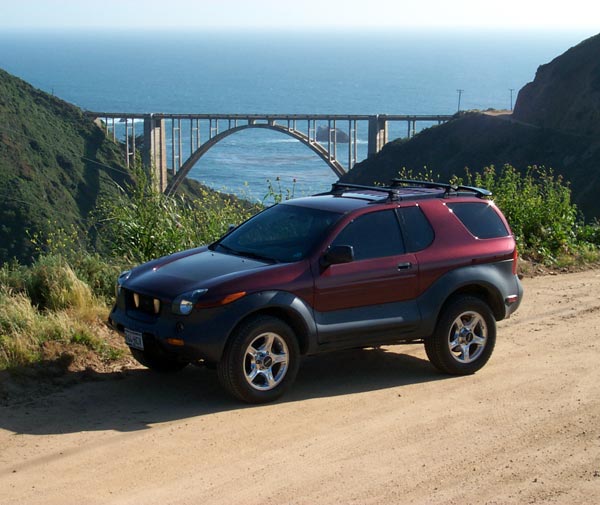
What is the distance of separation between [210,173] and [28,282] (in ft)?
332

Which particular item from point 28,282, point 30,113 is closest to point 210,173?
point 30,113

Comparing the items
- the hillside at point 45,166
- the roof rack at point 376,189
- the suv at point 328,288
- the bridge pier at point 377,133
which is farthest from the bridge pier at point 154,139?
the suv at point 328,288

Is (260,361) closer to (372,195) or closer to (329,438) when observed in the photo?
(329,438)

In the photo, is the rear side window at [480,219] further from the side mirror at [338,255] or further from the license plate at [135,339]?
the license plate at [135,339]

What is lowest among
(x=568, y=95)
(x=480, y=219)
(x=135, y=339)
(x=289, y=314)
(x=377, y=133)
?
(x=135, y=339)

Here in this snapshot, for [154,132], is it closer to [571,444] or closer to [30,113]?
[30,113]

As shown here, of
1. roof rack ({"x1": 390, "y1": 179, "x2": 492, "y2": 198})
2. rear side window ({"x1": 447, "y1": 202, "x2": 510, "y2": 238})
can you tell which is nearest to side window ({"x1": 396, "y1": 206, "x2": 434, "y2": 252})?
rear side window ({"x1": 447, "y1": 202, "x2": 510, "y2": 238})

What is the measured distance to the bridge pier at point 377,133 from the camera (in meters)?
79.2

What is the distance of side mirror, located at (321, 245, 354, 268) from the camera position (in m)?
7.54

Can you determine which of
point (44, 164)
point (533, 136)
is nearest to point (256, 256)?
point (44, 164)

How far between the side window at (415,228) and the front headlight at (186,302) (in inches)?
71.8

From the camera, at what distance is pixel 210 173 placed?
11038 centimetres

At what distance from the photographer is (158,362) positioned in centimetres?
804

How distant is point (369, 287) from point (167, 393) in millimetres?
1722
